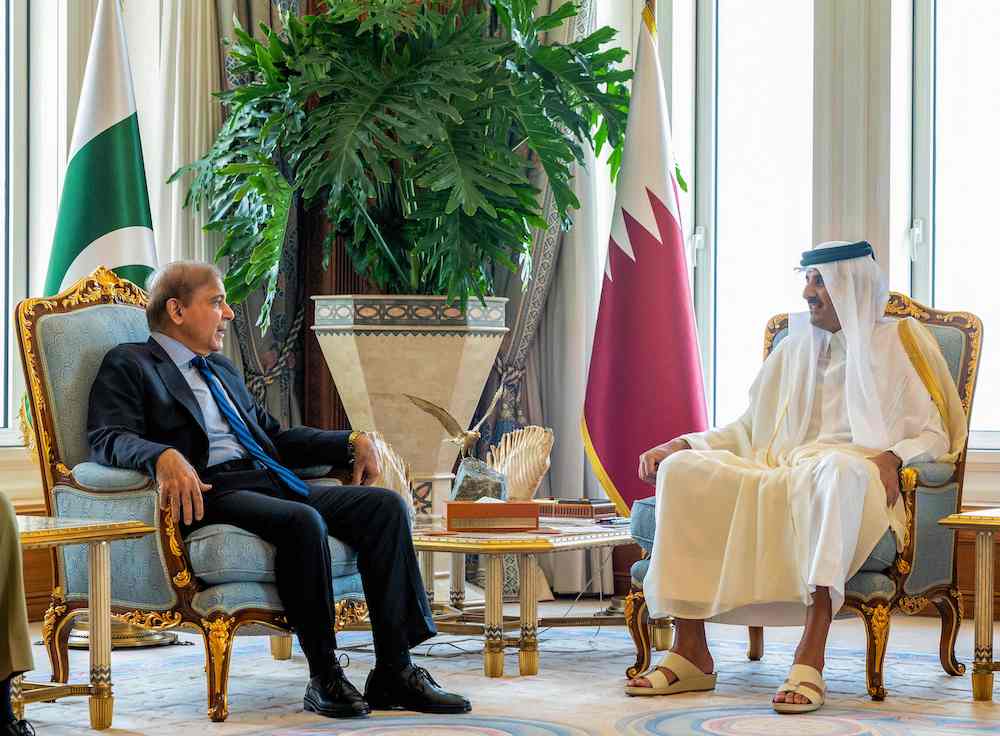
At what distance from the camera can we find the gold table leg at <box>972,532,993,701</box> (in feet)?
12.2

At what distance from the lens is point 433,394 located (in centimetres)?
523

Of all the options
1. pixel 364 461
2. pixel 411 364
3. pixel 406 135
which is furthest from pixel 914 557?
pixel 406 135

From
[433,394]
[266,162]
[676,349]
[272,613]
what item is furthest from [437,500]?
[272,613]

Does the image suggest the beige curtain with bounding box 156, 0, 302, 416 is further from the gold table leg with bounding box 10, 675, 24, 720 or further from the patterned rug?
the gold table leg with bounding box 10, 675, 24, 720

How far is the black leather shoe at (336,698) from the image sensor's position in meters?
3.47

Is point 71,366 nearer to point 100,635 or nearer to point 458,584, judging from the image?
point 100,635

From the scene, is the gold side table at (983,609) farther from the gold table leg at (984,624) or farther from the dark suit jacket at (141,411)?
the dark suit jacket at (141,411)

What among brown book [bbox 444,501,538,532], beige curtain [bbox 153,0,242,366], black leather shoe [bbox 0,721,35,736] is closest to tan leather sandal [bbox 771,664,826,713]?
brown book [bbox 444,501,538,532]

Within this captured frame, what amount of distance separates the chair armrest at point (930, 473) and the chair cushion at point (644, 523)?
2.21 feet

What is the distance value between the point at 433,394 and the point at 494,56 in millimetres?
1191

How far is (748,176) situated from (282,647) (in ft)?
9.70

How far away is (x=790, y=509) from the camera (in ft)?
12.4

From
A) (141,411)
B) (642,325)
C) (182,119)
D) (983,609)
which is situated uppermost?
(182,119)

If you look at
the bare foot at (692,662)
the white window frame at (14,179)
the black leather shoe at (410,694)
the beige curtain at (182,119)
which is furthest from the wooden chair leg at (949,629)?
the white window frame at (14,179)
